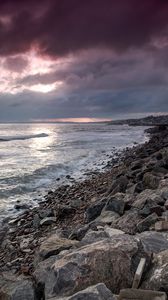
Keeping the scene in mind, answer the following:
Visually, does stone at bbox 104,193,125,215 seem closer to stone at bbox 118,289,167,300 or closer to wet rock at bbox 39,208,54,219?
wet rock at bbox 39,208,54,219

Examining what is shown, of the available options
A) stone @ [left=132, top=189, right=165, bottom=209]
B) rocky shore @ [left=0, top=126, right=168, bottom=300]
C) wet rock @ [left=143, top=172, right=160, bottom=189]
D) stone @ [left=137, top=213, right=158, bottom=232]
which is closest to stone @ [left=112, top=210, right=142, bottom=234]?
rocky shore @ [left=0, top=126, right=168, bottom=300]

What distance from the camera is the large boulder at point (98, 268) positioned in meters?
4.28

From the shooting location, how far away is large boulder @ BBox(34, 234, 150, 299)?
428 cm

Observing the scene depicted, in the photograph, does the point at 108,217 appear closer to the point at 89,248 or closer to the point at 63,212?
the point at 63,212

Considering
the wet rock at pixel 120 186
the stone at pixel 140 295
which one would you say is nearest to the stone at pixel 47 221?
the wet rock at pixel 120 186

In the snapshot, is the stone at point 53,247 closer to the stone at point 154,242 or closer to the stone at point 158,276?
the stone at point 154,242

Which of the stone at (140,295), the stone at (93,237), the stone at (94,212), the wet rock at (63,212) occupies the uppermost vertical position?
the stone at (140,295)

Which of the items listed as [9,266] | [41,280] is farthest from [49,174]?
[41,280]

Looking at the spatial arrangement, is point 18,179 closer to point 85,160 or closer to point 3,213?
point 3,213

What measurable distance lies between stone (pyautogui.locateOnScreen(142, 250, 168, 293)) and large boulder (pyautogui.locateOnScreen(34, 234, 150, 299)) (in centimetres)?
17

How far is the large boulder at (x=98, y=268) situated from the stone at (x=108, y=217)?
3.18m

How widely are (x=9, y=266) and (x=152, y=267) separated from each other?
4.02 metres

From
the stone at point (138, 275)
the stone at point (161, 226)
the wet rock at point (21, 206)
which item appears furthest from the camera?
the wet rock at point (21, 206)

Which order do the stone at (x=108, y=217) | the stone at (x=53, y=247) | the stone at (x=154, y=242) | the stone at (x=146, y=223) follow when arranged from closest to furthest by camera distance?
1. the stone at (x=154, y=242)
2. the stone at (x=53, y=247)
3. the stone at (x=146, y=223)
4. the stone at (x=108, y=217)
